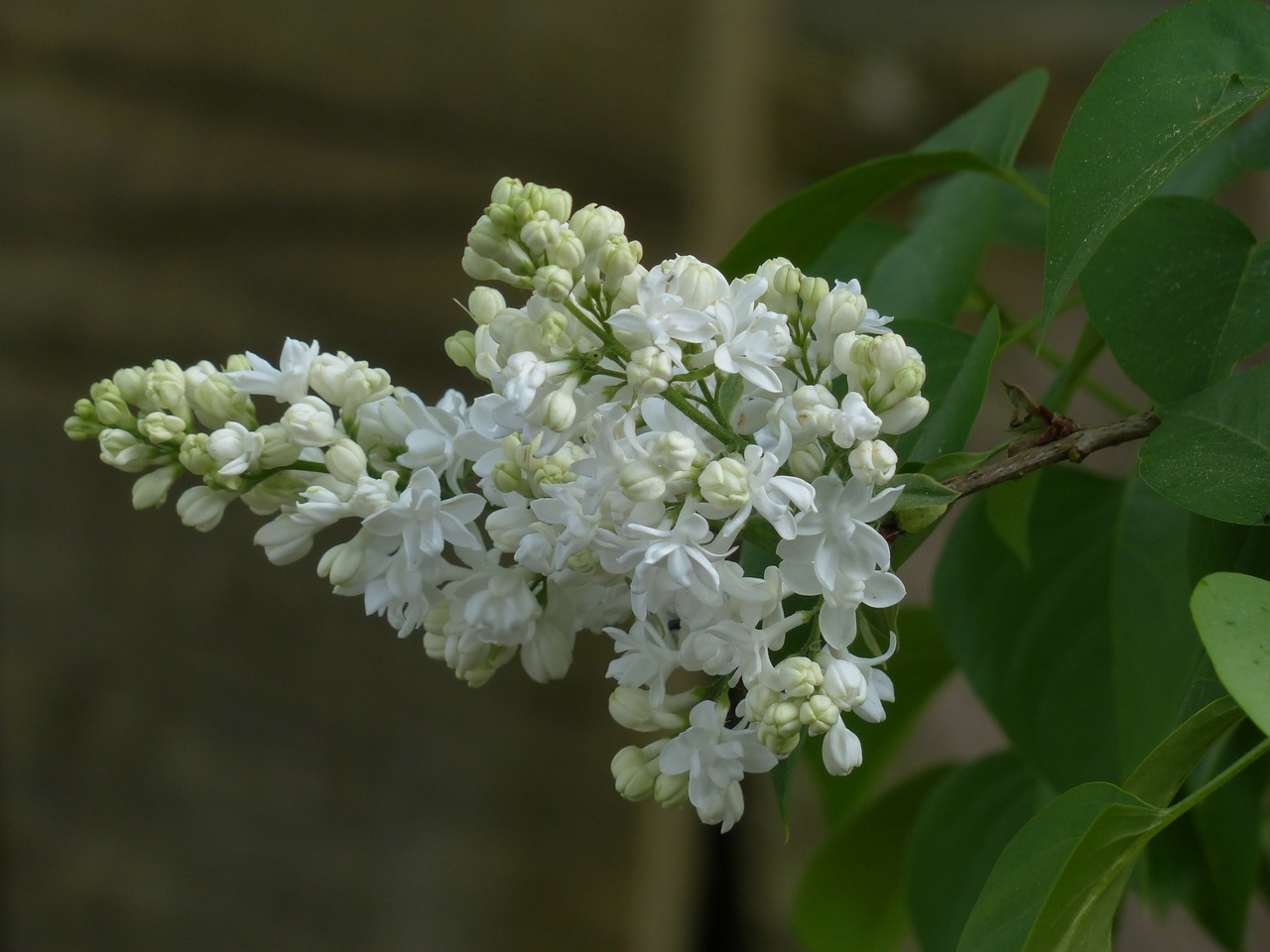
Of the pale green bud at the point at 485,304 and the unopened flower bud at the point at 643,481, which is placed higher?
the pale green bud at the point at 485,304

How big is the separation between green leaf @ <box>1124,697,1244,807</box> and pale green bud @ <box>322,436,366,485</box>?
258mm

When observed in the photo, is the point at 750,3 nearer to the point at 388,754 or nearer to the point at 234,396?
the point at 388,754

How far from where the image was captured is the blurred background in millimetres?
1297

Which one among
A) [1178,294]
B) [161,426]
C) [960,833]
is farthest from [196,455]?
[960,833]

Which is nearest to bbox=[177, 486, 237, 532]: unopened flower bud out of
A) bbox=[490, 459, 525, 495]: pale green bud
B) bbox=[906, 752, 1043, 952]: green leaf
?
bbox=[490, 459, 525, 495]: pale green bud

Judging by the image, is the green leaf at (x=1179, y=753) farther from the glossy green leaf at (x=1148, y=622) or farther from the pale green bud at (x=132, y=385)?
the pale green bud at (x=132, y=385)

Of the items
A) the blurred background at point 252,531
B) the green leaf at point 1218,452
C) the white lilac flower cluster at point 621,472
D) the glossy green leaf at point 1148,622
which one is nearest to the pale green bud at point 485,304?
the white lilac flower cluster at point 621,472

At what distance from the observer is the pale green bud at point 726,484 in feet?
0.97

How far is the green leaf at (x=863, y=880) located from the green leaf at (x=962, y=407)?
0.41 meters

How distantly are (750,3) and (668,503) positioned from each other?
1.61 m

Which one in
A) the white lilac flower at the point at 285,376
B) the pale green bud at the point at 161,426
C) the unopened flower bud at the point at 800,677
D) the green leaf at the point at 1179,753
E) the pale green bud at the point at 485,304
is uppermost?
the pale green bud at the point at 485,304

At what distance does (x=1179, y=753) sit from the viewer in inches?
12.7

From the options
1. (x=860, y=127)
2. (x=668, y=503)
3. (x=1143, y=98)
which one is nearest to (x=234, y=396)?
(x=668, y=503)

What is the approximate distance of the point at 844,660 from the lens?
33 centimetres
